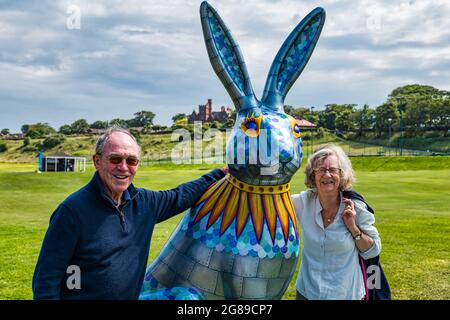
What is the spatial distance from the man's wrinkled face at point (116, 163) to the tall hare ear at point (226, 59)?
873 mm

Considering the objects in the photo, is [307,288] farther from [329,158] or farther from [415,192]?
[415,192]

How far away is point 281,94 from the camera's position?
3.12 metres

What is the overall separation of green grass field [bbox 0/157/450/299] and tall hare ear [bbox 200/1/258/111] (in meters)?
3.19

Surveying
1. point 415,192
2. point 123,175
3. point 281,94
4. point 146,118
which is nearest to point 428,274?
point 281,94

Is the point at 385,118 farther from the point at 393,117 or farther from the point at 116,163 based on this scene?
the point at 116,163

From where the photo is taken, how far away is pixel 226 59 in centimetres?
308

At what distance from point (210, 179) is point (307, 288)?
988mm

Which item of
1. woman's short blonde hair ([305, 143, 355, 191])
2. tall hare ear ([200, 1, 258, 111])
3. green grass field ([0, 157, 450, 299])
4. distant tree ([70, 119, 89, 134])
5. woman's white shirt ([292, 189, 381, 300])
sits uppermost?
distant tree ([70, 119, 89, 134])

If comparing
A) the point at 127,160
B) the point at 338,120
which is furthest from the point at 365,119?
the point at 127,160

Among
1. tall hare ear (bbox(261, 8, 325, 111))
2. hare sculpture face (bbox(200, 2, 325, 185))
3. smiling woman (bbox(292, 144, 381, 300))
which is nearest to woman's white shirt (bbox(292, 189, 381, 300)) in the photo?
smiling woman (bbox(292, 144, 381, 300))

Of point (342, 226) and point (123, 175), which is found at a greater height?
point (123, 175)

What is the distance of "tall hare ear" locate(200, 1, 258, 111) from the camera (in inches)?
119

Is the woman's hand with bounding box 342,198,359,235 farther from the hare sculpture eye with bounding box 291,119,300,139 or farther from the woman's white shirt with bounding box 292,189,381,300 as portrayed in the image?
the hare sculpture eye with bounding box 291,119,300,139

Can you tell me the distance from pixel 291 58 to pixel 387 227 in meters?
7.61
